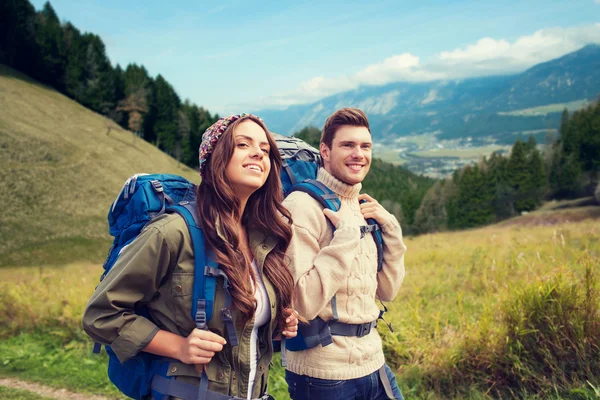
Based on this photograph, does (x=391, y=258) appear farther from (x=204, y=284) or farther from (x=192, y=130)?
(x=192, y=130)

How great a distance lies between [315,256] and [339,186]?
0.49 metres

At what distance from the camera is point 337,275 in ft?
7.66

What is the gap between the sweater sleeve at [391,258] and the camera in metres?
2.74

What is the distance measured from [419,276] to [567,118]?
185 ft

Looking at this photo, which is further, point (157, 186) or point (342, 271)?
point (342, 271)

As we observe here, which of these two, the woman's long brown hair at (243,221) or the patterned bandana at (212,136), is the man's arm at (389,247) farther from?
the patterned bandana at (212,136)

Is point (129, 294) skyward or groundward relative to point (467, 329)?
skyward

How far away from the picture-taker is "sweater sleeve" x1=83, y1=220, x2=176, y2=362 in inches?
74.4

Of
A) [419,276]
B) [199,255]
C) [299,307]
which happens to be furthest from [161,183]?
[419,276]

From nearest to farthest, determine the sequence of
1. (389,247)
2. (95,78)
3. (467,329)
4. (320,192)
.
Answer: (320,192) → (389,247) → (467,329) → (95,78)

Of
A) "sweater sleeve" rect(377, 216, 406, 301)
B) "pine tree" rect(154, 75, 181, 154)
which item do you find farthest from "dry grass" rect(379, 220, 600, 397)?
"pine tree" rect(154, 75, 181, 154)

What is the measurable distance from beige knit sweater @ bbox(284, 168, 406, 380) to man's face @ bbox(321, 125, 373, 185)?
0.22ft

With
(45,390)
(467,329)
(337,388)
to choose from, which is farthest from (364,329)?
(45,390)

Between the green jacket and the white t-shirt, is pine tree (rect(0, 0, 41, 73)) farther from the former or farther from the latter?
the white t-shirt
